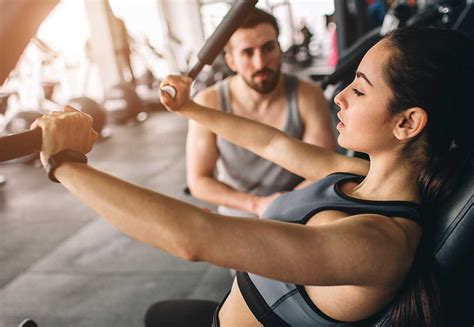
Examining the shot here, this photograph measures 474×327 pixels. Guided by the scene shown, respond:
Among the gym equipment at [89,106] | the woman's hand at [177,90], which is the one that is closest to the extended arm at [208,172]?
the woman's hand at [177,90]

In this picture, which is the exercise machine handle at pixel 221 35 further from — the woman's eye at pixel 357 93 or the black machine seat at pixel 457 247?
the black machine seat at pixel 457 247

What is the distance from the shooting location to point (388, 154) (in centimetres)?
91

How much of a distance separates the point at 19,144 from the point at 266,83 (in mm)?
1160

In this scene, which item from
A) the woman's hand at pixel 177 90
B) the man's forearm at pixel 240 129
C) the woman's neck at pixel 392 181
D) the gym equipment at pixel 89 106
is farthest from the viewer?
the gym equipment at pixel 89 106

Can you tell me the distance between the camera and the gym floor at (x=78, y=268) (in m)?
2.26

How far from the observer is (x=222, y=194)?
5.60 ft

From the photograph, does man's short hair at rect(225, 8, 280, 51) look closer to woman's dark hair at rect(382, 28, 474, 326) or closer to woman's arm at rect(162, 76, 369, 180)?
woman's arm at rect(162, 76, 369, 180)

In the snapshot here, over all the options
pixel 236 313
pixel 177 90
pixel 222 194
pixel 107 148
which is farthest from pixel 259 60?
pixel 107 148

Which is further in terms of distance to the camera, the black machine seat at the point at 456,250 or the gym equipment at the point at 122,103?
the gym equipment at the point at 122,103

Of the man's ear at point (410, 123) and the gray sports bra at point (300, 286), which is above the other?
the man's ear at point (410, 123)

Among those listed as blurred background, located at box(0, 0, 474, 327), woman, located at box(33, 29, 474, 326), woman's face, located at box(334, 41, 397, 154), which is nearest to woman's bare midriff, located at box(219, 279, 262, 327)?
woman, located at box(33, 29, 474, 326)

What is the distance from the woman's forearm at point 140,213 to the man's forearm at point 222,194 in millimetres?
974

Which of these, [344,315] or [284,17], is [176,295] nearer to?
[344,315]

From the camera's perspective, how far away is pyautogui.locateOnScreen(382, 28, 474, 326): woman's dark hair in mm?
815
